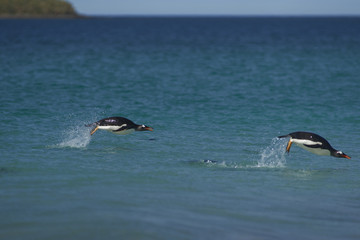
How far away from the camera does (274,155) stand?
16.1 meters

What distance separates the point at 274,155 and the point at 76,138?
21.4ft

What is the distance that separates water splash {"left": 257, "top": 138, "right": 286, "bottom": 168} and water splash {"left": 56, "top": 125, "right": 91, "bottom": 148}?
5.68 m

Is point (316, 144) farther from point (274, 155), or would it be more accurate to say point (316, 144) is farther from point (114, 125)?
point (114, 125)

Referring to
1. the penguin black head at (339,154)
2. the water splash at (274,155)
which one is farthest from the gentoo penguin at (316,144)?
the water splash at (274,155)

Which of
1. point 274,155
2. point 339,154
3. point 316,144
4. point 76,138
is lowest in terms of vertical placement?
point 76,138

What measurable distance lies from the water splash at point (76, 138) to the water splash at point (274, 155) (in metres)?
5.68

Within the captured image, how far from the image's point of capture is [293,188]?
1257 centimetres

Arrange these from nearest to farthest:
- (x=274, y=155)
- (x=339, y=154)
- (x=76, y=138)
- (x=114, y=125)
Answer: (x=339, y=154)
(x=274, y=155)
(x=114, y=125)
(x=76, y=138)

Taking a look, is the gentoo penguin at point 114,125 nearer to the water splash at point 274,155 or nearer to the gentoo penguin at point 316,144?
the water splash at point 274,155

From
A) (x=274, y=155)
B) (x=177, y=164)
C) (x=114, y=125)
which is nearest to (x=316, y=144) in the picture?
(x=274, y=155)

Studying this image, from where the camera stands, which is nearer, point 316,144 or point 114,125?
point 316,144

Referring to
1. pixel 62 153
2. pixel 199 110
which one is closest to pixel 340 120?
pixel 199 110

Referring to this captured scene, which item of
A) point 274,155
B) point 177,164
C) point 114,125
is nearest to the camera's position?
point 177,164

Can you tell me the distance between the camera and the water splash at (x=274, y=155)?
15.1 metres
